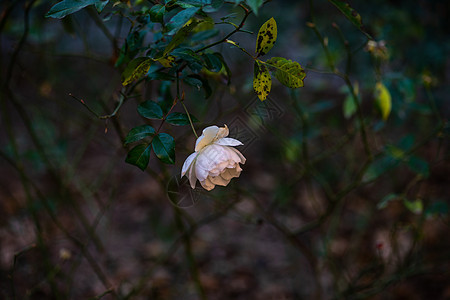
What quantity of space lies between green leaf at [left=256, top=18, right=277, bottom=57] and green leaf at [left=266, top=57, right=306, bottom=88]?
0.03 meters

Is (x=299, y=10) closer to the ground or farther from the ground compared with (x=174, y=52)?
closer to the ground

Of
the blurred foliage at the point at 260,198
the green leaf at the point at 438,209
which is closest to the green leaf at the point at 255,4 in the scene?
the blurred foliage at the point at 260,198

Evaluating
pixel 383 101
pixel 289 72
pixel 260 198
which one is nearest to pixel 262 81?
pixel 289 72

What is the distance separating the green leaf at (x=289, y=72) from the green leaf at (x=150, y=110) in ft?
0.75

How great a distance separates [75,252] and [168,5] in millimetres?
1679

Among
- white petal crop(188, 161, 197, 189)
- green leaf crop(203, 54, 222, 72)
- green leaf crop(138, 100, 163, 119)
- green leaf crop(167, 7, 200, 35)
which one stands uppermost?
green leaf crop(167, 7, 200, 35)

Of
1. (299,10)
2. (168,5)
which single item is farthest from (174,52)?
(299,10)

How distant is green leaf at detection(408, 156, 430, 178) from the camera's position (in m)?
1.17

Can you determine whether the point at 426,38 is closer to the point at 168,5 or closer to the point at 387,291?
the point at 387,291

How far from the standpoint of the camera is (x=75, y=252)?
1922 mm

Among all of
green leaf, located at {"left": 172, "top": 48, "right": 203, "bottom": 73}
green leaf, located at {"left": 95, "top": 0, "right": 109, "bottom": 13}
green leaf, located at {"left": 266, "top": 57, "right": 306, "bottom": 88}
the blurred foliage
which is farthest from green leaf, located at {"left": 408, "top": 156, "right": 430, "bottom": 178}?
green leaf, located at {"left": 95, "top": 0, "right": 109, "bottom": 13}

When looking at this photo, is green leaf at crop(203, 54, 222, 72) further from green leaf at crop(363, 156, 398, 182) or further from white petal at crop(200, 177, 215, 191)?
green leaf at crop(363, 156, 398, 182)

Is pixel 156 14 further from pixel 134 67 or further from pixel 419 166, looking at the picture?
pixel 419 166

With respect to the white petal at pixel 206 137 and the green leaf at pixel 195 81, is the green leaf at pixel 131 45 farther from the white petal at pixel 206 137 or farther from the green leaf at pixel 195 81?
the white petal at pixel 206 137
